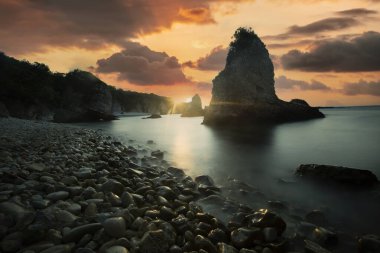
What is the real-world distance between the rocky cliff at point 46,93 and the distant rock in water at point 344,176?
141 feet

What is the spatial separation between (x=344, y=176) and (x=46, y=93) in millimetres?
73516

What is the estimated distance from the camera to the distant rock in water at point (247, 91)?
57.7 metres

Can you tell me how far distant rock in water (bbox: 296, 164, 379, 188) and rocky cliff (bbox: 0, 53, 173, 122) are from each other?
141 feet

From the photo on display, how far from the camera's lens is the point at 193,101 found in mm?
137000

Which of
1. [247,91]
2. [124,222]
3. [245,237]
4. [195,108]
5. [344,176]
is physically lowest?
[245,237]

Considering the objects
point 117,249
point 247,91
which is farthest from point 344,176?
point 247,91

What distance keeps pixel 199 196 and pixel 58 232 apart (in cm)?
486

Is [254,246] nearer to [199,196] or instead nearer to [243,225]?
[243,225]

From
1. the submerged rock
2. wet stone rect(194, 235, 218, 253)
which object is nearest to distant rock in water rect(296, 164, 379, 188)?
the submerged rock

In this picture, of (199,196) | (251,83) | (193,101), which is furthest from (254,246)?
(193,101)

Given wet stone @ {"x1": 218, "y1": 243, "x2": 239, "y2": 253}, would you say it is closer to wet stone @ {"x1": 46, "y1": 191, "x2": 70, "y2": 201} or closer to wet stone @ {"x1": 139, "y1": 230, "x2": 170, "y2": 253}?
wet stone @ {"x1": 139, "y1": 230, "x2": 170, "y2": 253}

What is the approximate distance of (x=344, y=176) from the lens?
443 inches

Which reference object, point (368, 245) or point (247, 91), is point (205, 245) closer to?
point (368, 245)

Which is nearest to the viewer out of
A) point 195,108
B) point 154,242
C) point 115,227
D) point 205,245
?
point 154,242
